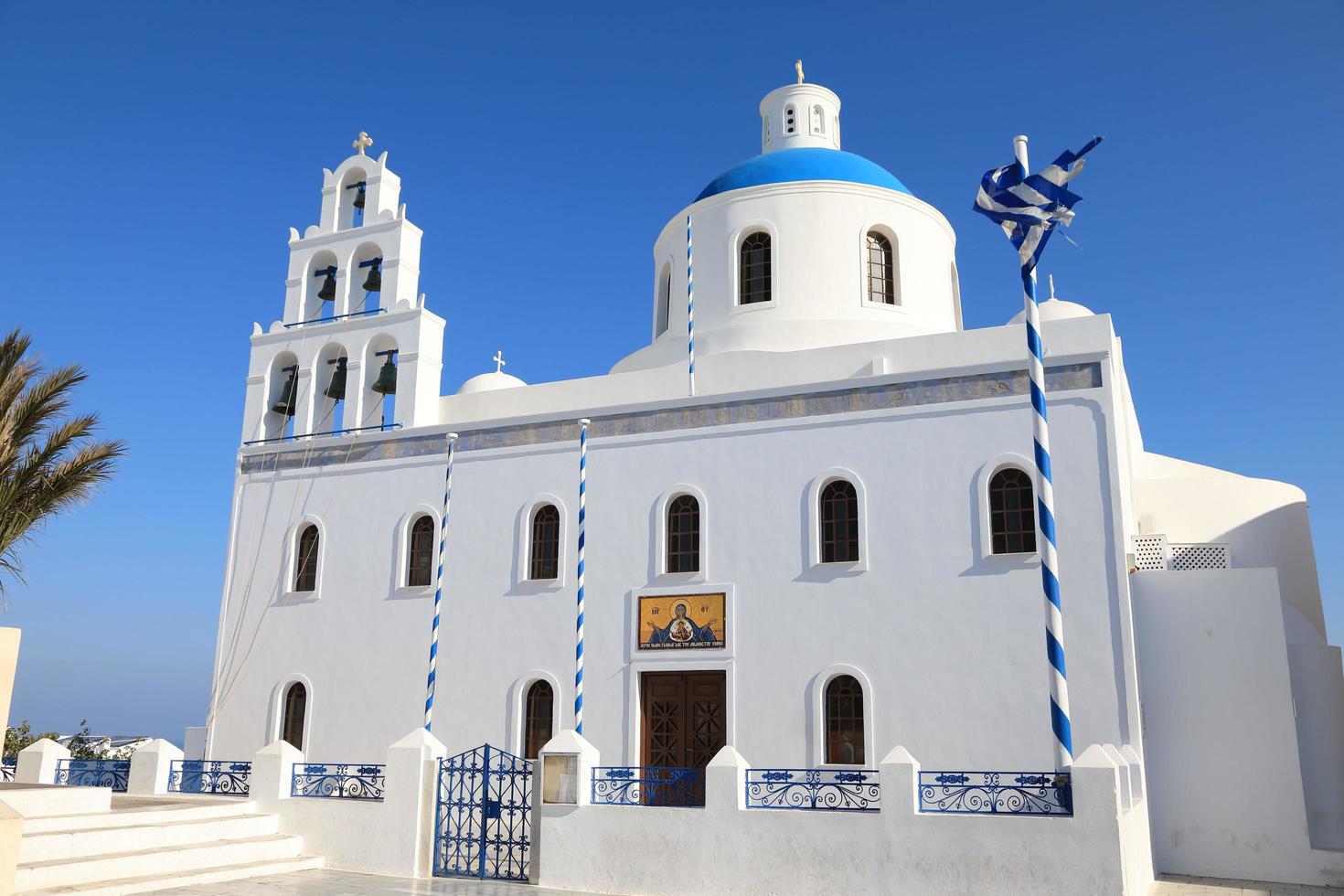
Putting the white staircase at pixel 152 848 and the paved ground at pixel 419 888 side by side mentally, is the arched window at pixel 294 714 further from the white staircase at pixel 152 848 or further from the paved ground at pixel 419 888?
the paved ground at pixel 419 888

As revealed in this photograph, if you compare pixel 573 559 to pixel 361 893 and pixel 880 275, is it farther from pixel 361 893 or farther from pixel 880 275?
pixel 880 275

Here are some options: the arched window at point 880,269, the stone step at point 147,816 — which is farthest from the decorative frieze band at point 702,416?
the stone step at point 147,816

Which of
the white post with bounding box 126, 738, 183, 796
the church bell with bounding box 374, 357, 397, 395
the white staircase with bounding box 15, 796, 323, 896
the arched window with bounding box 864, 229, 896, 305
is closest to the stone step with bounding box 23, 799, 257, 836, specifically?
the white staircase with bounding box 15, 796, 323, 896

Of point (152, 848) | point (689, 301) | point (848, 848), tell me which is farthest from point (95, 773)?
point (689, 301)

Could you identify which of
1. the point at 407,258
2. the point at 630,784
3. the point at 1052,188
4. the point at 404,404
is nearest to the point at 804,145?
the point at 407,258

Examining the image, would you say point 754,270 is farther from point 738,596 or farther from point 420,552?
point 420,552

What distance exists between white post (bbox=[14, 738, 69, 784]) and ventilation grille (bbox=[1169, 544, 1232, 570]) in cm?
1337

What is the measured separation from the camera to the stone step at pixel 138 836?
917cm

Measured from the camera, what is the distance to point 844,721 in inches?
483

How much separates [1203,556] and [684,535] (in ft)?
19.9

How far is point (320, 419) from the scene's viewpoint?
652 inches

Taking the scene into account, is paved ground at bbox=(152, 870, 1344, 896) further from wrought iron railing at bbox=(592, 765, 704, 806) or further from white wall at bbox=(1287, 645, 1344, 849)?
white wall at bbox=(1287, 645, 1344, 849)

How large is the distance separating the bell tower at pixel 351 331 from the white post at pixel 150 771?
16.6 feet

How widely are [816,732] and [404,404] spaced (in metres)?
7.57
